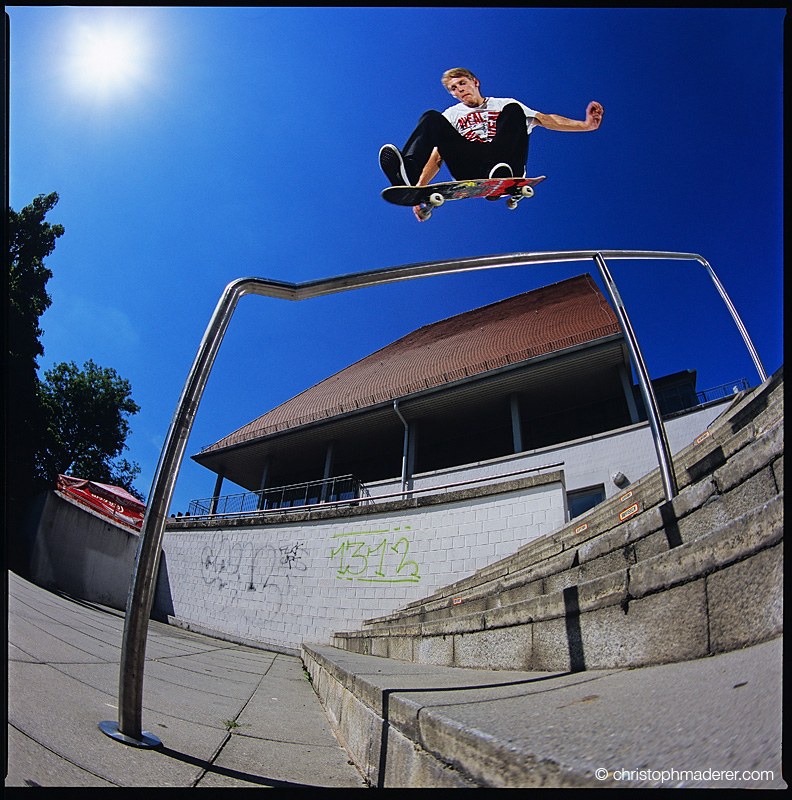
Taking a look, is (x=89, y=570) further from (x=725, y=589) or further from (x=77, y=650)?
(x=725, y=589)

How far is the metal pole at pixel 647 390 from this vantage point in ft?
7.39

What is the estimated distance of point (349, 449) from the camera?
1537cm

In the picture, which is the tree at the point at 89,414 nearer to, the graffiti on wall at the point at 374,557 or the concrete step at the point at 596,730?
the graffiti on wall at the point at 374,557

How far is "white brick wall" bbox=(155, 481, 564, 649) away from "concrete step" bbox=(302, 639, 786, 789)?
5.93 meters

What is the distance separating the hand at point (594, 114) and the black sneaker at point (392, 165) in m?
2.46

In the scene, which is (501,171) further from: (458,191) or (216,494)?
(216,494)

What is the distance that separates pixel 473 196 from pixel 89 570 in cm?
1447

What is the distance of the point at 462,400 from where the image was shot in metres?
11.8

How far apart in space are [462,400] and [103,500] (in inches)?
548

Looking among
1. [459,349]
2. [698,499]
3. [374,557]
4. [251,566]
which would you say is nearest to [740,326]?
[698,499]

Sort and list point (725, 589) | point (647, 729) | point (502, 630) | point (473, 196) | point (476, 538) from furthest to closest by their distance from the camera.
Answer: point (476, 538), point (473, 196), point (502, 630), point (725, 589), point (647, 729)

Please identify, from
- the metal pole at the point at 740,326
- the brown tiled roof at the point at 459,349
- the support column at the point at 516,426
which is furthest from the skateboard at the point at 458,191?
the support column at the point at 516,426

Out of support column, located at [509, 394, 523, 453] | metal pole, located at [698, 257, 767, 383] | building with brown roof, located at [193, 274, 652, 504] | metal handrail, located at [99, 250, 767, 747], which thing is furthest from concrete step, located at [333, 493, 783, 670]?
building with brown roof, located at [193, 274, 652, 504]

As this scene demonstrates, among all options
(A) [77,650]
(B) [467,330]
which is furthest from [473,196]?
(B) [467,330]
